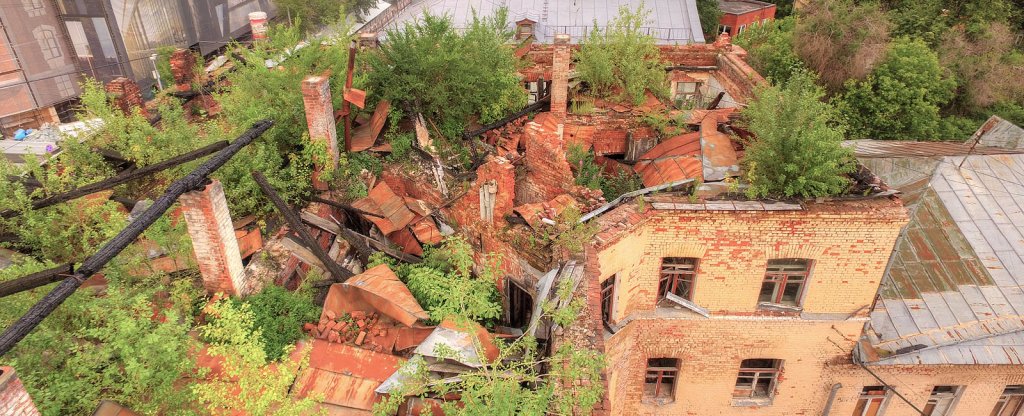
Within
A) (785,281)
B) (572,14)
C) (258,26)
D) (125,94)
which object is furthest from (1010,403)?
(258,26)

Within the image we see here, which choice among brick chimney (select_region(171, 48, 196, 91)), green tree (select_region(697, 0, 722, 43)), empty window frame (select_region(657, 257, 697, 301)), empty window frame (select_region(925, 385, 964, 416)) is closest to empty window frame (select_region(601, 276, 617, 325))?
empty window frame (select_region(657, 257, 697, 301))

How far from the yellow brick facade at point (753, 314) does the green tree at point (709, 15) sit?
23312 mm

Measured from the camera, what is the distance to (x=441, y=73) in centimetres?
1077

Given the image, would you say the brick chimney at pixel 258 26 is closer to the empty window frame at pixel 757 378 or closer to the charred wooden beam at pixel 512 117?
the charred wooden beam at pixel 512 117

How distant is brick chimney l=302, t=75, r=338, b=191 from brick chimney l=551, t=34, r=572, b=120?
4.40m

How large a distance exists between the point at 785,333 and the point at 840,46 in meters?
10.9

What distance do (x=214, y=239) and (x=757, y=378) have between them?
9932 millimetres

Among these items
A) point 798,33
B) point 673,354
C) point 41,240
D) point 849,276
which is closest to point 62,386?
point 41,240

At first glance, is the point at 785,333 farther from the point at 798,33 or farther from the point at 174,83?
the point at 174,83

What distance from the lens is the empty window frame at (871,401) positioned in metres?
11.2

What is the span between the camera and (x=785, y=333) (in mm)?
10266

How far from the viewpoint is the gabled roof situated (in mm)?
10219

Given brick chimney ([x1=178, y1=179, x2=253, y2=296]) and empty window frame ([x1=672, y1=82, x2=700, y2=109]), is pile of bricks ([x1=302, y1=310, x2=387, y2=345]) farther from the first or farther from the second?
empty window frame ([x1=672, y1=82, x2=700, y2=109])

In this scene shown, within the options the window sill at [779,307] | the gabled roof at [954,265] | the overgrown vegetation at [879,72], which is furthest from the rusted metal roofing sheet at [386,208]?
the overgrown vegetation at [879,72]
